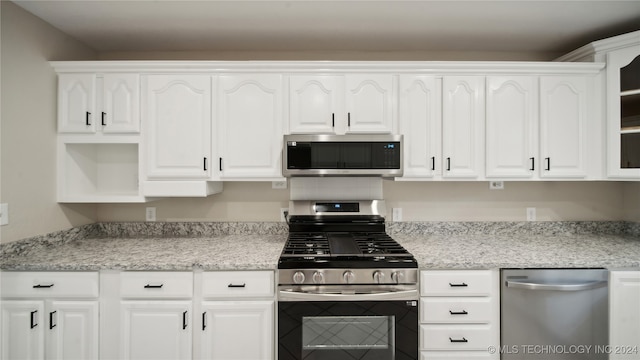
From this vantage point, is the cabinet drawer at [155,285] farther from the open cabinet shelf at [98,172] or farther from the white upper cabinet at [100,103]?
the white upper cabinet at [100,103]

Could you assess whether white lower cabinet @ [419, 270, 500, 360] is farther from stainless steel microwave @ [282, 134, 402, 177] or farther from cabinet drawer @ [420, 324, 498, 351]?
stainless steel microwave @ [282, 134, 402, 177]

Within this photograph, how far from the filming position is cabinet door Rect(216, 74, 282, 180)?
83.6 inches

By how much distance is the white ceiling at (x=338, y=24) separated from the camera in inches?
73.1

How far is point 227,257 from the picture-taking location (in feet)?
5.92

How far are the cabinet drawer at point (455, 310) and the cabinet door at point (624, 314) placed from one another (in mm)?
716

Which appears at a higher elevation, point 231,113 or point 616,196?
point 231,113

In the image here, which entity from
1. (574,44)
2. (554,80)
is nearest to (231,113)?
(554,80)

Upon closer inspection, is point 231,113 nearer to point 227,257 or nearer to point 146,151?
point 146,151

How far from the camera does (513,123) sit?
2143mm

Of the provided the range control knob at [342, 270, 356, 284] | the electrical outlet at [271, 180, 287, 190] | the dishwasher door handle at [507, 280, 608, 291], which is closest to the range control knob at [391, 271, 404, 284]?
the range control knob at [342, 270, 356, 284]

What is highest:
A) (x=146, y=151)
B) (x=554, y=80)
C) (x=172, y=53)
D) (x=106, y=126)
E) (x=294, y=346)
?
(x=172, y=53)

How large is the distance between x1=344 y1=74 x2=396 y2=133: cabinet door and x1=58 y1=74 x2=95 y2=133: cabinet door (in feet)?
5.84

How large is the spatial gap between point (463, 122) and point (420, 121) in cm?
31

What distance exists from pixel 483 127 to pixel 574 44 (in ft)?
3.75
